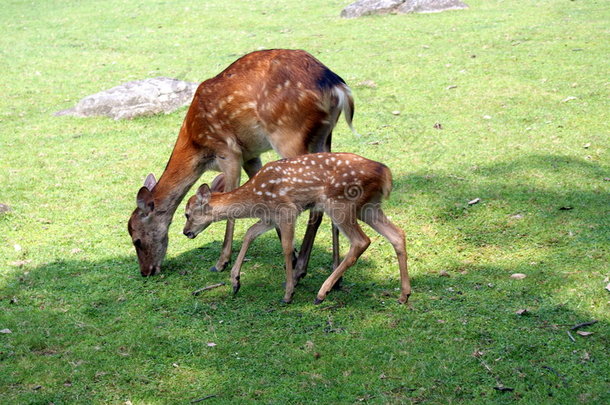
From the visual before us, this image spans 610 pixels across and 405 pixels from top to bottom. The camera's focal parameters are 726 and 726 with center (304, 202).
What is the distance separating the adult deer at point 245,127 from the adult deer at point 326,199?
0.42 m

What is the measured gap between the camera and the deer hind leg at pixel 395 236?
5.33 metres

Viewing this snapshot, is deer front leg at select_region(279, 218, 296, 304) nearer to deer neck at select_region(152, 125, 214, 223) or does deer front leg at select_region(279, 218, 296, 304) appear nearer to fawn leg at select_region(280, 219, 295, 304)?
fawn leg at select_region(280, 219, 295, 304)

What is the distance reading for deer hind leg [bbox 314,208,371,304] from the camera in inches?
207

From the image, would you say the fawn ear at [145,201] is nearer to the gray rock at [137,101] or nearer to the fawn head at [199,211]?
the fawn head at [199,211]

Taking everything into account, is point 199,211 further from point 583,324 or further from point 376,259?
point 583,324

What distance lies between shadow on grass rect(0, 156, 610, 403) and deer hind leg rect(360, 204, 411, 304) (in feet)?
0.44

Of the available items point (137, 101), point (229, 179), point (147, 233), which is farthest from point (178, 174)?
point (137, 101)

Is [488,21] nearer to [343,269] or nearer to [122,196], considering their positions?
[122,196]

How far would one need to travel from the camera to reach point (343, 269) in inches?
210

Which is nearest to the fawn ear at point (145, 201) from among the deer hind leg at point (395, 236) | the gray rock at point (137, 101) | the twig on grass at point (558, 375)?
the deer hind leg at point (395, 236)

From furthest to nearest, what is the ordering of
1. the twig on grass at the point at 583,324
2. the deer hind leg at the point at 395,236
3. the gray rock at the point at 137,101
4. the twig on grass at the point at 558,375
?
the gray rock at the point at 137,101 → the deer hind leg at the point at 395,236 → the twig on grass at the point at 583,324 → the twig on grass at the point at 558,375

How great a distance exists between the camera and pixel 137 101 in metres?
11.0

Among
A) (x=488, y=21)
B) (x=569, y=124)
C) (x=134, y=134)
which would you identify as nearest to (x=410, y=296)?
(x=569, y=124)

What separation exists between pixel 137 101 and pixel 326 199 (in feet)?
21.1
